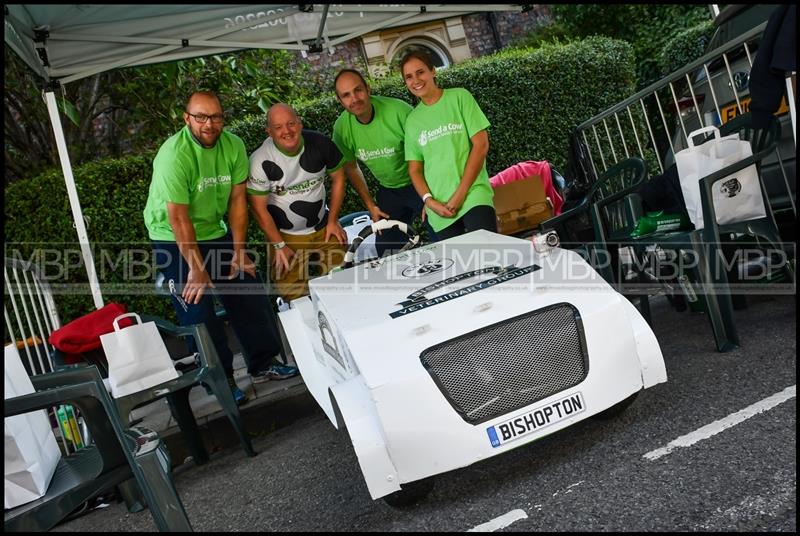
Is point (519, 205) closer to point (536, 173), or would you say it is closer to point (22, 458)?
point (536, 173)

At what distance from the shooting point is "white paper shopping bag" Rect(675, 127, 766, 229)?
390 centimetres

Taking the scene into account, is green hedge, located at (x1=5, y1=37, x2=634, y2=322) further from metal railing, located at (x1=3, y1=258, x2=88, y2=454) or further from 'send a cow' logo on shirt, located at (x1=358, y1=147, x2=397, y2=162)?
'send a cow' logo on shirt, located at (x1=358, y1=147, x2=397, y2=162)

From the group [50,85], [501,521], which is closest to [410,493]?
[501,521]

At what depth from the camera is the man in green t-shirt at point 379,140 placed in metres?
4.74

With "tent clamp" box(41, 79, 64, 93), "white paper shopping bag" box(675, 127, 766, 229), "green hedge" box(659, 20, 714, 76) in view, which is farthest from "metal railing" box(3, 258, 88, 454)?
"green hedge" box(659, 20, 714, 76)

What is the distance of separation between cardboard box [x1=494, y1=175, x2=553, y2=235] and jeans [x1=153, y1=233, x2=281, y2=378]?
8.43 feet

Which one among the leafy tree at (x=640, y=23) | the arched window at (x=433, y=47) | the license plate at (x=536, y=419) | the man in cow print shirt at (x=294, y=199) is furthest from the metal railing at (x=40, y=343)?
the arched window at (x=433, y=47)

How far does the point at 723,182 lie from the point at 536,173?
3162 mm

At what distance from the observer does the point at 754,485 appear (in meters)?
2.39

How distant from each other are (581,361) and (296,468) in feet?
5.73

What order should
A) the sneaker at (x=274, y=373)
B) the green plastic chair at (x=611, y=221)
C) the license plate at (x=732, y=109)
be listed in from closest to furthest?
the green plastic chair at (x=611, y=221)
the license plate at (x=732, y=109)
the sneaker at (x=274, y=373)

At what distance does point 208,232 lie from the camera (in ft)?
16.0

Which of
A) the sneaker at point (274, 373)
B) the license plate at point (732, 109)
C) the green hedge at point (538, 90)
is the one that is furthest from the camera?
the green hedge at point (538, 90)

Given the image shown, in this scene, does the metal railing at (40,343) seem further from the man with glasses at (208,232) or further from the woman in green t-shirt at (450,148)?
the woman in green t-shirt at (450,148)
